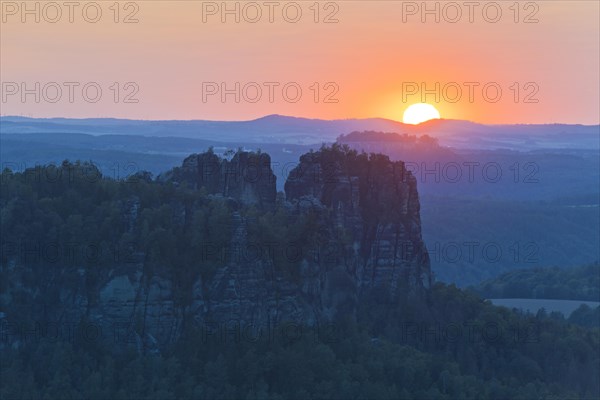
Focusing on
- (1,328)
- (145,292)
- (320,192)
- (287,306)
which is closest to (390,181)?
(320,192)

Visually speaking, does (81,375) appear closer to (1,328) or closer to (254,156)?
(1,328)

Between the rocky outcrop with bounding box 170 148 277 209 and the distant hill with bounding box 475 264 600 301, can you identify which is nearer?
the rocky outcrop with bounding box 170 148 277 209

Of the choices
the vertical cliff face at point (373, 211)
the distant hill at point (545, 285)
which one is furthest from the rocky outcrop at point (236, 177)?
the distant hill at point (545, 285)

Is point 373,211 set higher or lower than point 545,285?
higher

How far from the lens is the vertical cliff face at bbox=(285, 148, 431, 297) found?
88312mm

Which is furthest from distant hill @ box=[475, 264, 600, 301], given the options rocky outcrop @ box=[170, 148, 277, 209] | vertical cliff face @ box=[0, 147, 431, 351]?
rocky outcrop @ box=[170, 148, 277, 209]

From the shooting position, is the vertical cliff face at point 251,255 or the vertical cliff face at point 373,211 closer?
the vertical cliff face at point 251,255

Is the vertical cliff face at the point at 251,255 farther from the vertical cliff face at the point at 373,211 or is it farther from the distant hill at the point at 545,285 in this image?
the distant hill at the point at 545,285

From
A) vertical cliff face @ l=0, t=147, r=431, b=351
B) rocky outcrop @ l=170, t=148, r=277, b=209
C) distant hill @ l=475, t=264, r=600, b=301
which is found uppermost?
rocky outcrop @ l=170, t=148, r=277, b=209

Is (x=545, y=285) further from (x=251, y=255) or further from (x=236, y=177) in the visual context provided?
(x=251, y=255)

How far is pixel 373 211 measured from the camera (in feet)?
293

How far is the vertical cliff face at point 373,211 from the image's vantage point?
8831cm

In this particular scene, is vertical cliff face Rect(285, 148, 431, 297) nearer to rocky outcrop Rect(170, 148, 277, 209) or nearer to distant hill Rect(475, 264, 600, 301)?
rocky outcrop Rect(170, 148, 277, 209)

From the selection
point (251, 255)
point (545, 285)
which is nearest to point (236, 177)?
point (251, 255)
